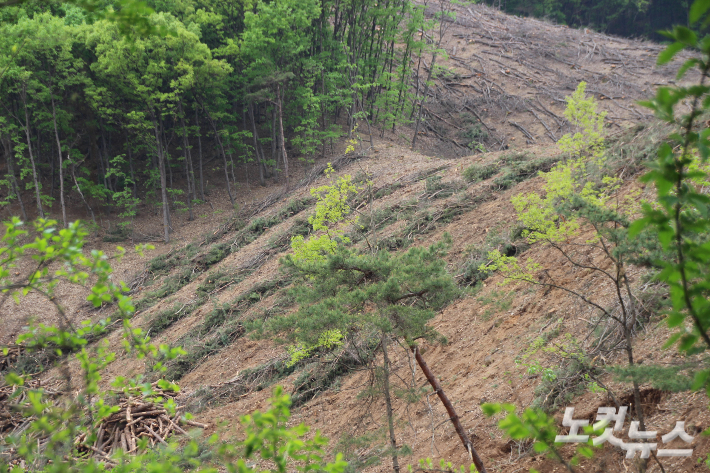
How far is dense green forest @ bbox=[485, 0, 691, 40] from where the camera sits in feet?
129

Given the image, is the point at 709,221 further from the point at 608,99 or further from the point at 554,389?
the point at 608,99

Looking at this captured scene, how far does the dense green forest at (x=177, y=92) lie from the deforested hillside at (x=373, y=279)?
7.8 inches

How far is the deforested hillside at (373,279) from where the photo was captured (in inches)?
94.7

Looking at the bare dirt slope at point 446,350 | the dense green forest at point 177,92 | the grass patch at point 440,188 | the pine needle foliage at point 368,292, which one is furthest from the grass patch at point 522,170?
the dense green forest at point 177,92

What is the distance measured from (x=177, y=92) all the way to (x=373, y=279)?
16169mm

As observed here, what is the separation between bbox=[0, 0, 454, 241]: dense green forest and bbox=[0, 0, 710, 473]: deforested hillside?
0.65 feet

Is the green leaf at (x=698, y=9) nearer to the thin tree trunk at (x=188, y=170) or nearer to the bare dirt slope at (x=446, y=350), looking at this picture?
the bare dirt slope at (x=446, y=350)

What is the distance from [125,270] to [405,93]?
651 inches

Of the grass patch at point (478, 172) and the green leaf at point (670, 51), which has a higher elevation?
the green leaf at point (670, 51)

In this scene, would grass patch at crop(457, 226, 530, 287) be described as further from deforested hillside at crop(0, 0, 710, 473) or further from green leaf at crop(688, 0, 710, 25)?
green leaf at crop(688, 0, 710, 25)

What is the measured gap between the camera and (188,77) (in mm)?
17859

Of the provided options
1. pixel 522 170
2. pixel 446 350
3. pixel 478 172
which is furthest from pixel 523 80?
pixel 446 350

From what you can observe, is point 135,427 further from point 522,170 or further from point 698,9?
point 522,170

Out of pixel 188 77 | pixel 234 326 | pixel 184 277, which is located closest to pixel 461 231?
pixel 234 326
